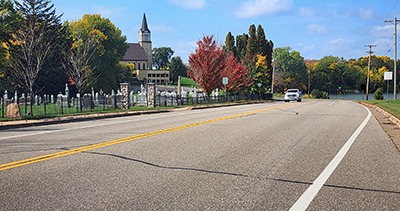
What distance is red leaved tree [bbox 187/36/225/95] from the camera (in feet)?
Answer: 129

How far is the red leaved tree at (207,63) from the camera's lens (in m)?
39.5

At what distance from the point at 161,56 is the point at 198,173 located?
176263mm

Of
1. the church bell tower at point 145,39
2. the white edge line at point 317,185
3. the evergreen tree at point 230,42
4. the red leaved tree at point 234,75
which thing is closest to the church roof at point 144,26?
the church bell tower at point 145,39

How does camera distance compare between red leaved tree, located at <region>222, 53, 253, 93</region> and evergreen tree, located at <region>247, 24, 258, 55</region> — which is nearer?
red leaved tree, located at <region>222, 53, 253, 93</region>

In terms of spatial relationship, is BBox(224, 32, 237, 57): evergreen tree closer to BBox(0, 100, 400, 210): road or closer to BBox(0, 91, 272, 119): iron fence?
BBox(0, 91, 272, 119): iron fence

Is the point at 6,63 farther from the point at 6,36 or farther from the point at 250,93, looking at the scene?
the point at 250,93

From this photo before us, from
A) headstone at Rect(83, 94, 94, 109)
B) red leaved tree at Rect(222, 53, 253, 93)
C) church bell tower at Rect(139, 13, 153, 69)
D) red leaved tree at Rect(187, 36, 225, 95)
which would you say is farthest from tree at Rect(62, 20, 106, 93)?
church bell tower at Rect(139, 13, 153, 69)

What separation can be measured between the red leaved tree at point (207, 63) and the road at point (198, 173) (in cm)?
2975

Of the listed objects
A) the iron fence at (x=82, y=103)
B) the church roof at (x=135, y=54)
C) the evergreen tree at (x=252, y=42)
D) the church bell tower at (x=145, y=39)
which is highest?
the church bell tower at (x=145, y=39)

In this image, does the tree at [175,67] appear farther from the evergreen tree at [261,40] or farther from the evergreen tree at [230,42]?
the evergreen tree at [261,40]

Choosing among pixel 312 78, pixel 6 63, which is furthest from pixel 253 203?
pixel 312 78

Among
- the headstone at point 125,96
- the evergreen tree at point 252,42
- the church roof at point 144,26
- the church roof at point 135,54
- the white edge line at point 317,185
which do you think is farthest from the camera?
the church roof at point 144,26

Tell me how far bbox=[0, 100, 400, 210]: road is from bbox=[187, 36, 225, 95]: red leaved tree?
2975cm

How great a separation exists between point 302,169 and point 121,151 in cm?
390
